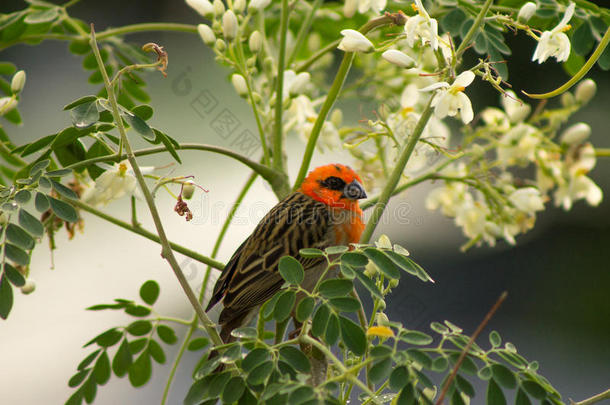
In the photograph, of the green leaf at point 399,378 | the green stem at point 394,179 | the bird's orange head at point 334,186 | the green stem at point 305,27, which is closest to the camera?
the green leaf at point 399,378

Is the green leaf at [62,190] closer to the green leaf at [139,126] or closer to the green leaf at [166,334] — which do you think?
the green leaf at [139,126]

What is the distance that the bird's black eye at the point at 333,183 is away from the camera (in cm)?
127

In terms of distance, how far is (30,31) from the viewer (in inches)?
44.6

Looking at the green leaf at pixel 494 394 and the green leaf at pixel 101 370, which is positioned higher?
the green leaf at pixel 494 394

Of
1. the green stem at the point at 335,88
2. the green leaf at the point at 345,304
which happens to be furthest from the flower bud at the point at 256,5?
the green leaf at the point at 345,304

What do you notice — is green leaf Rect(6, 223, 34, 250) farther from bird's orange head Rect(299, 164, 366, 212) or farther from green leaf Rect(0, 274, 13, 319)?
bird's orange head Rect(299, 164, 366, 212)

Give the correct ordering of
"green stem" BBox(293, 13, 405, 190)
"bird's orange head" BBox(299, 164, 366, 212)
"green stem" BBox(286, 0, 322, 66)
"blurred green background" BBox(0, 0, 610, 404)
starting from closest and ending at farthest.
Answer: "green stem" BBox(293, 13, 405, 190) < "green stem" BBox(286, 0, 322, 66) < "bird's orange head" BBox(299, 164, 366, 212) < "blurred green background" BBox(0, 0, 610, 404)

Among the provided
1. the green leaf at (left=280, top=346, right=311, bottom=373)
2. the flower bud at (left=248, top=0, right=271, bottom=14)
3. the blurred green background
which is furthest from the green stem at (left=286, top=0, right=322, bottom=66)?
the blurred green background

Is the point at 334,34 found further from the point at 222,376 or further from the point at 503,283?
the point at 503,283

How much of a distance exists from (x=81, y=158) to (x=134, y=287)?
2.02 metres

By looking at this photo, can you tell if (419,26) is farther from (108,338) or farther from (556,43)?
(108,338)

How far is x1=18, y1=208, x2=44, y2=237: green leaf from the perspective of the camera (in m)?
0.73

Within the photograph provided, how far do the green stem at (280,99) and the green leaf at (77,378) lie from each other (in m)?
0.40

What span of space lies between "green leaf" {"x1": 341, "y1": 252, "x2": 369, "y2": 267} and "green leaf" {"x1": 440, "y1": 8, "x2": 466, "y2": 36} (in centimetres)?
41
